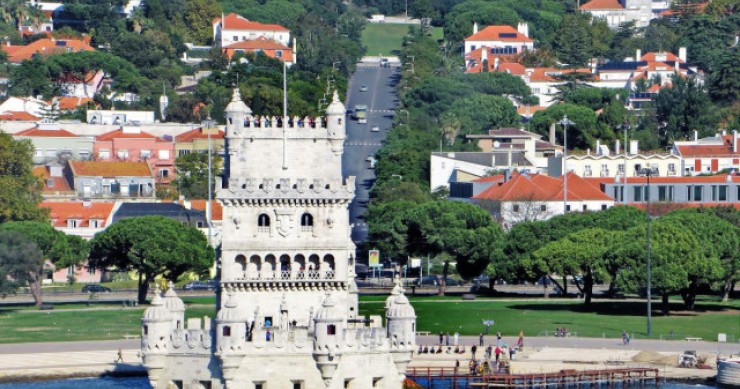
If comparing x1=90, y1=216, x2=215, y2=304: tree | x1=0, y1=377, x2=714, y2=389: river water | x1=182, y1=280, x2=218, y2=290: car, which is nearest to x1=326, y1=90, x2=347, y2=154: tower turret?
x1=0, y1=377, x2=714, y2=389: river water

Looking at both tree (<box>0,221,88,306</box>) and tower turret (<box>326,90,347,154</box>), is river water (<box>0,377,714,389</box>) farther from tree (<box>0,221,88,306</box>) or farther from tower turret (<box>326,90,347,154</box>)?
tree (<box>0,221,88,306</box>)

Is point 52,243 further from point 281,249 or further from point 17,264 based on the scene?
point 281,249

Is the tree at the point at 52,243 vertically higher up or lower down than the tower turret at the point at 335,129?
lower down

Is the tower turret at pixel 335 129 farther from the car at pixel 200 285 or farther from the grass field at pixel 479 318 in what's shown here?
the car at pixel 200 285

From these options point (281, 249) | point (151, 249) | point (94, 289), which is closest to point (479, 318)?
point (151, 249)

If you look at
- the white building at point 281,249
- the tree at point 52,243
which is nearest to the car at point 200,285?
the tree at point 52,243
